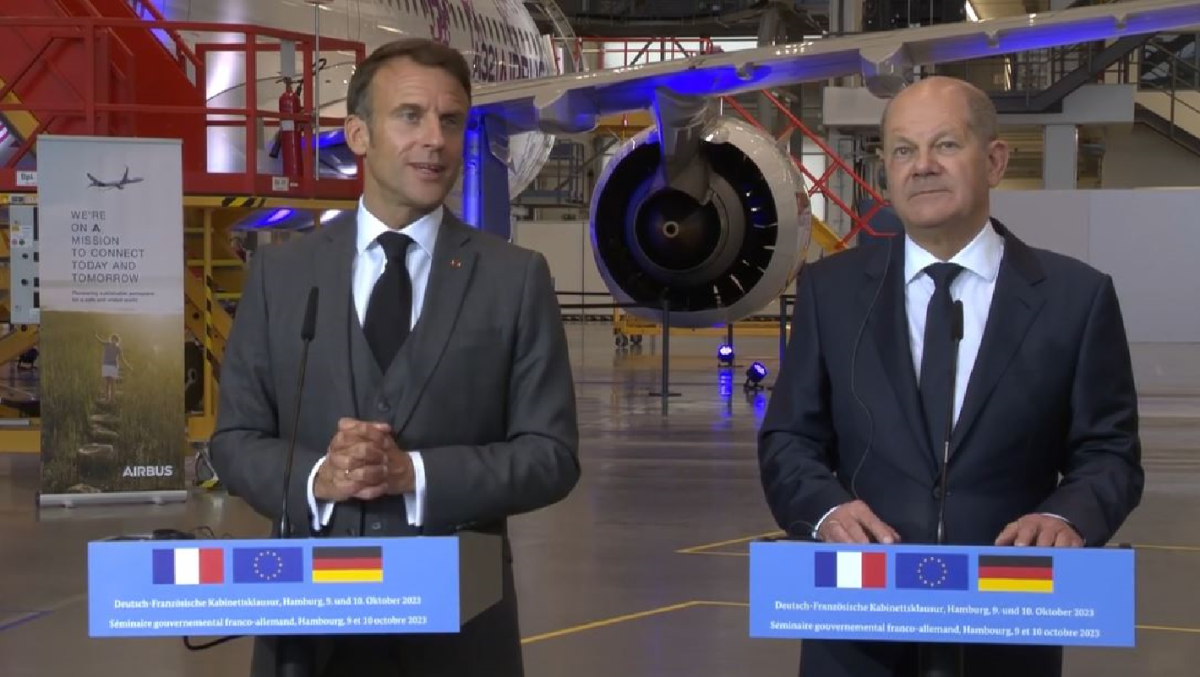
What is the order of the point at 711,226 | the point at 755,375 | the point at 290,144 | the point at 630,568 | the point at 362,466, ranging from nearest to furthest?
the point at 362,466 → the point at 630,568 → the point at 290,144 → the point at 711,226 → the point at 755,375

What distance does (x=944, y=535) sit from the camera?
10.3ft

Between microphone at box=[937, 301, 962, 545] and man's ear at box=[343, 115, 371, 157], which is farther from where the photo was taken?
man's ear at box=[343, 115, 371, 157]

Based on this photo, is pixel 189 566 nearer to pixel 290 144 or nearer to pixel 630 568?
pixel 630 568

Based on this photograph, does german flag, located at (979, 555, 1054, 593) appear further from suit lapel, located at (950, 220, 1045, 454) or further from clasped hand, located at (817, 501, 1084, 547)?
suit lapel, located at (950, 220, 1045, 454)

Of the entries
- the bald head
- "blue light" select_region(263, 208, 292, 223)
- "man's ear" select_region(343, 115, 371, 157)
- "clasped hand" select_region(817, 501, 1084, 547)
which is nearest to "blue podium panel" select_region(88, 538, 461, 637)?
"clasped hand" select_region(817, 501, 1084, 547)

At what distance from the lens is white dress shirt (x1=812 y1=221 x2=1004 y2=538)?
324 centimetres

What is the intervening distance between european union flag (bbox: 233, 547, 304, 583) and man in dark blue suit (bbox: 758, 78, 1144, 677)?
3.26 feet

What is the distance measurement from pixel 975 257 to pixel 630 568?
17.4 feet

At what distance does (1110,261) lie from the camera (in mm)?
35094

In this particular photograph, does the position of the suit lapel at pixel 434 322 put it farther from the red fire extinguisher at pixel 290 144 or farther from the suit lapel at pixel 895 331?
the red fire extinguisher at pixel 290 144

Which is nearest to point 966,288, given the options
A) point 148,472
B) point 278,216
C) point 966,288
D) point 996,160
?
point 966,288

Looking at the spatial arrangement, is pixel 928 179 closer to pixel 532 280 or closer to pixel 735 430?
pixel 532 280

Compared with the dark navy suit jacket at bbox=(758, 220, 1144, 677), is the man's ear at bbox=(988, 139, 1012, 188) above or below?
above

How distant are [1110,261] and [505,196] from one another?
2502cm
